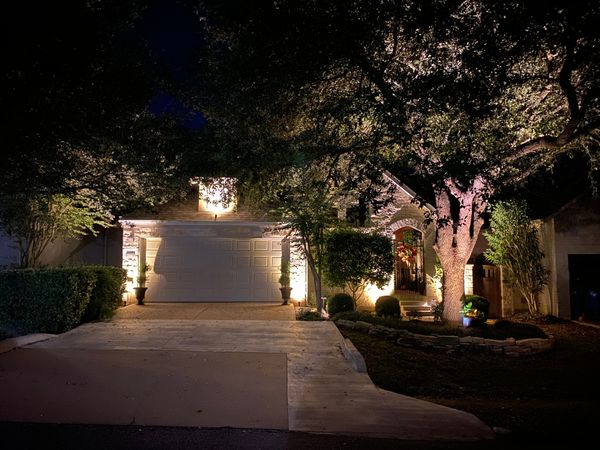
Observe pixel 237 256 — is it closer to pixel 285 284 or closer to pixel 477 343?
pixel 285 284

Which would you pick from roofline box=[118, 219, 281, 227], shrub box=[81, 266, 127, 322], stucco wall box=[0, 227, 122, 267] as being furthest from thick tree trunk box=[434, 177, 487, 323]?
stucco wall box=[0, 227, 122, 267]

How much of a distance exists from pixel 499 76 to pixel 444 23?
1.28 meters

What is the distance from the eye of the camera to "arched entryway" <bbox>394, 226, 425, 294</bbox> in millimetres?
16234

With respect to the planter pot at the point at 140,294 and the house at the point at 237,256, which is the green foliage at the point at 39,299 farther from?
the house at the point at 237,256

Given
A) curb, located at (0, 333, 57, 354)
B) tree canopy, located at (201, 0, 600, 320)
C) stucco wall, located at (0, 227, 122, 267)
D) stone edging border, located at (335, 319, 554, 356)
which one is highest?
tree canopy, located at (201, 0, 600, 320)

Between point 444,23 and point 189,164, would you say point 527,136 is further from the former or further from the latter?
point 189,164

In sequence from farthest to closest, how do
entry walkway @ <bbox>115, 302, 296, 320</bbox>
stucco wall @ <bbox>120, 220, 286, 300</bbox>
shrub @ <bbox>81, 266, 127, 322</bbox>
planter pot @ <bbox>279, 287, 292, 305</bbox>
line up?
stucco wall @ <bbox>120, 220, 286, 300</bbox> → planter pot @ <bbox>279, 287, 292, 305</bbox> → entry walkway @ <bbox>115, 302, 296, 320</bbox> → shrub @ <bbox>81, 266, 127, 322</bbox>

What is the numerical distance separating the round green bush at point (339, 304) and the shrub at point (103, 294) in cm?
568

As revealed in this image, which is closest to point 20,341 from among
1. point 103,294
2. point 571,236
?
point 103,294

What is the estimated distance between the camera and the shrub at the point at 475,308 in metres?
11.8

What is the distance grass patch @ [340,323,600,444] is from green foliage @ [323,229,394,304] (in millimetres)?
3031

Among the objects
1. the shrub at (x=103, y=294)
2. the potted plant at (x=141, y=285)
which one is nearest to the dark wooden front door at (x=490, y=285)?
the potted plant at (x=141, y=285)

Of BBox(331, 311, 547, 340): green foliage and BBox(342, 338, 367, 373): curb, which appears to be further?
BBox(331, 311, 547, 340): green foliage

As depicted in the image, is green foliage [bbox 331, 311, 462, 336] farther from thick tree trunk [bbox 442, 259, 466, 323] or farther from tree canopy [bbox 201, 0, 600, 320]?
tree canopy [bbox 201, 0, 600, 320]
